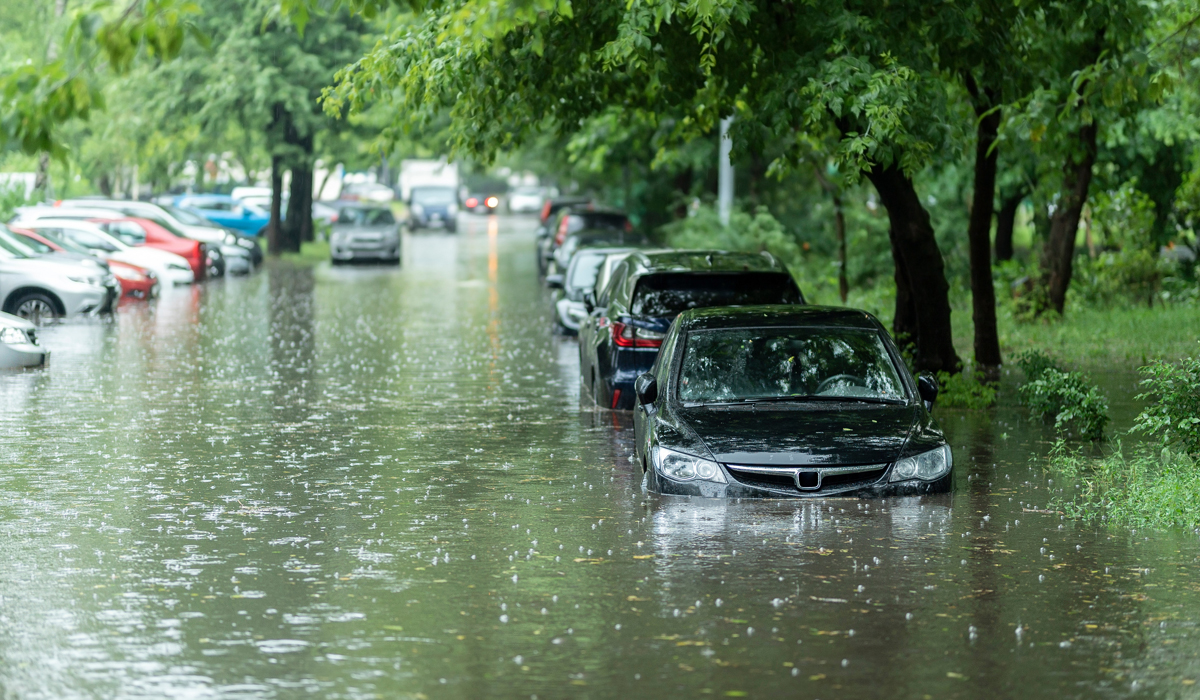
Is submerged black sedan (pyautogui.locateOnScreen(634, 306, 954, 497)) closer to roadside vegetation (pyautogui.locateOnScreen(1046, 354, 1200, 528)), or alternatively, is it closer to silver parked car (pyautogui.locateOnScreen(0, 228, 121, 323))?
roadside vegetation (pyautogui.locateOnScreen(1046, 354, 1200, 528))

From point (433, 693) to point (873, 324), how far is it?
5.83 metres

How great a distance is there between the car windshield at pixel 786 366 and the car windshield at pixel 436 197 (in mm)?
59253

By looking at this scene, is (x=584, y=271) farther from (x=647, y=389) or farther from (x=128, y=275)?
(x=647, y=389)

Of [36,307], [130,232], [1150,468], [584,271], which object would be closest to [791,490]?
[1150,468]

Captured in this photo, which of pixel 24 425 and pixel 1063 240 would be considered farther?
pixel 1063 240

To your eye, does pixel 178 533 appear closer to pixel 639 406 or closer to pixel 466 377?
pixel 639 406

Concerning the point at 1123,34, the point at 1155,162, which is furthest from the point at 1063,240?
the point at 1155,162

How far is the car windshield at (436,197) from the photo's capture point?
70.0 m

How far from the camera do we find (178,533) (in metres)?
9.77

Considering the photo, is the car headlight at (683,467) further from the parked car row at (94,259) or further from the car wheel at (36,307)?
the car wheel at (36,307)

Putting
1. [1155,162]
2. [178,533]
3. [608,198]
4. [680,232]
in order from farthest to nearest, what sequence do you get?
[608,198]
[680,232]
[1155,162]
[178,533]

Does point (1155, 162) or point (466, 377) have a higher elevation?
point (1155, 162)

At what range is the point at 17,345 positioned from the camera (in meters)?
19.2

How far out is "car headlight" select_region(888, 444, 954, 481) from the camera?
1007 cm
